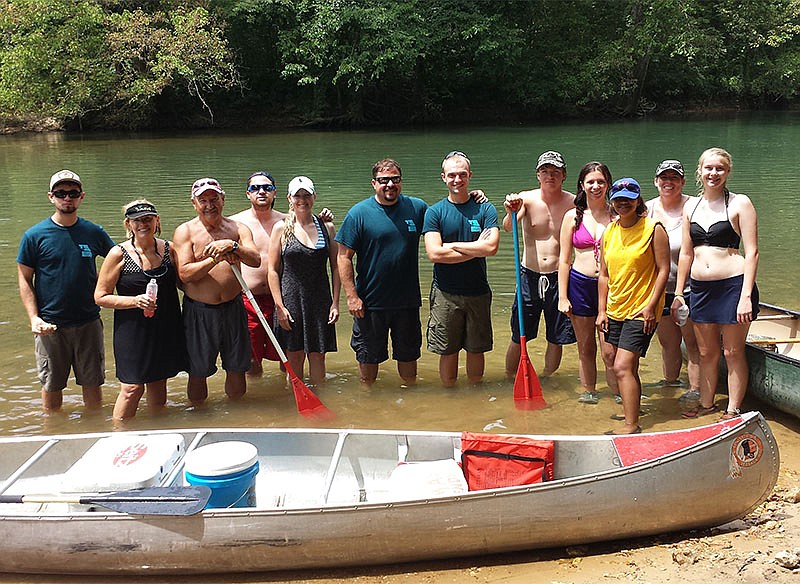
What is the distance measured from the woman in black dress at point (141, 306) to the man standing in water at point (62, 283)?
0.91 ft

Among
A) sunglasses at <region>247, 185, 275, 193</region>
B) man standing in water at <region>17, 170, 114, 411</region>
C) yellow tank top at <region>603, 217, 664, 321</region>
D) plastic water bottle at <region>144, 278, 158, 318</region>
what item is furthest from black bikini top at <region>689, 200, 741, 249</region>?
man standing in water at <region>17, 170, 114, 411</region>

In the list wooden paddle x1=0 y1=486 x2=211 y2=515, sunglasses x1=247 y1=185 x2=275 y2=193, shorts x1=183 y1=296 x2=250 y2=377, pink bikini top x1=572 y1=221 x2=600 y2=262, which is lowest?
wooden paddle x1=0 y1=486 x2=211 y2=515

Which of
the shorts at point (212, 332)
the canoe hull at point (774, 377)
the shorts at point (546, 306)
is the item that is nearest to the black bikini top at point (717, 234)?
the canoe hull at point (774, 377)

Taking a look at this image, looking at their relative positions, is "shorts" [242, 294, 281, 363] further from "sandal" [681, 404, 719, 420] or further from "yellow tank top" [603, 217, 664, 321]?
"sandal" [681, 404, 719, 420]

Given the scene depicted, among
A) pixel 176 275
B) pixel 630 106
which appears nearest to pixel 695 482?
pixel 176 275

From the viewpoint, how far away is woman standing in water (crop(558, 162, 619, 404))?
5.89 m

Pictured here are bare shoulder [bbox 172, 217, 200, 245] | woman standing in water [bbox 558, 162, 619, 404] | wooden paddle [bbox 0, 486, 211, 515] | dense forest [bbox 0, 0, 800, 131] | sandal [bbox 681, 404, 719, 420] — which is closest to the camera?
wooden paddle [bbox 0, 486, 211, 515]

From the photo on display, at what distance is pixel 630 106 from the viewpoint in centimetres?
3941

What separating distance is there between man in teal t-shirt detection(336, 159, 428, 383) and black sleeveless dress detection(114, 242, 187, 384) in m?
1.29

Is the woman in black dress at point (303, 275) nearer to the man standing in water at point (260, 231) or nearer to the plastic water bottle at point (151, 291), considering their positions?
the man standing in water at point (260, 231)

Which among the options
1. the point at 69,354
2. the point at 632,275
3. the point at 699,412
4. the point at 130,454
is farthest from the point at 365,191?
the point at 130,454

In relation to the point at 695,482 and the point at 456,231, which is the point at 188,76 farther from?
the point at 695,482

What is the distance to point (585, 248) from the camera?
5.95m

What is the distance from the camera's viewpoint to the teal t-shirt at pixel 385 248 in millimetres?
6090
